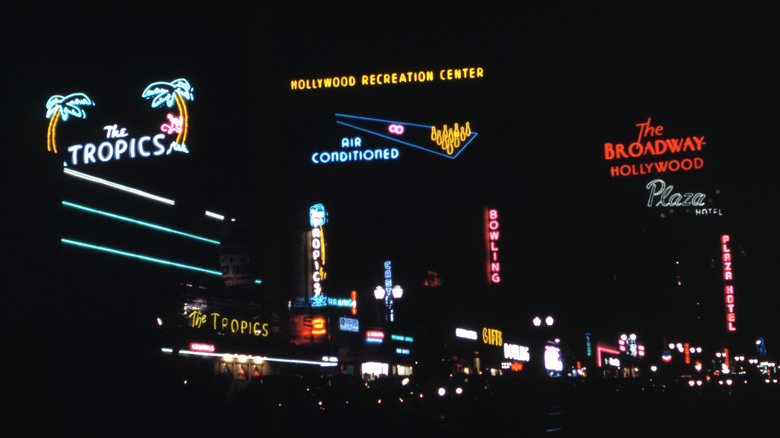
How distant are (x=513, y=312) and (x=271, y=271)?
1421 inches

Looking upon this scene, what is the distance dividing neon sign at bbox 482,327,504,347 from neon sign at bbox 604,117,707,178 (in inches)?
753

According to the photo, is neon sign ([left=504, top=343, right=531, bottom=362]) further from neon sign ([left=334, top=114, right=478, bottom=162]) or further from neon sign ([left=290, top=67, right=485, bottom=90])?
neon sign ([left=290, top=67, right=485, bottom=90])

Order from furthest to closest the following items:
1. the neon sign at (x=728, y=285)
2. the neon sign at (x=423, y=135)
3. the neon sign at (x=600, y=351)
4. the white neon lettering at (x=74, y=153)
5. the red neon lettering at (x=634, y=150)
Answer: the neon sign at (x=728, y=285) < the neon sign at (x=600, y=351) < the red neon lettering at (x=634, y=150) < the neon sign at (x=423, y=135) < the white neon lettering at (x=74, y=153)

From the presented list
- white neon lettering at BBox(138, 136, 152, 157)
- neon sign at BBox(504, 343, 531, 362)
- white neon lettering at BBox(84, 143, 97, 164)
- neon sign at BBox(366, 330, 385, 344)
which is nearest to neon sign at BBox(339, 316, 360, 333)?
neon sign at BBox(366, 330, 385, 344)

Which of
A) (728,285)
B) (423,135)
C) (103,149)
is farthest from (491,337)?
(728,285)

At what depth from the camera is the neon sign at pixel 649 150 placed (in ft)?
214

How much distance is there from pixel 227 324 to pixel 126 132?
889cm

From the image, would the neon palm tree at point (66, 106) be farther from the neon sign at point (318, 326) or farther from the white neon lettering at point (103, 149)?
the neon sign at point (318, 326)

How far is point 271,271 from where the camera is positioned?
35750 mm

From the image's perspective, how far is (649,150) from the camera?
66.9 m

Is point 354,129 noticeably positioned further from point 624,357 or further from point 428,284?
point 624,357

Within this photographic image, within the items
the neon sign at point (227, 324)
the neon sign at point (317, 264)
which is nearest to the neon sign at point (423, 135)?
the neon sign at point (317, 264)

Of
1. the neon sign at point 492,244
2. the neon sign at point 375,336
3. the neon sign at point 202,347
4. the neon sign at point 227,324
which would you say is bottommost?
the neon sign at point 202,347

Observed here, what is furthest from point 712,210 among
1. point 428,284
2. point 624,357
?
point 428,284
